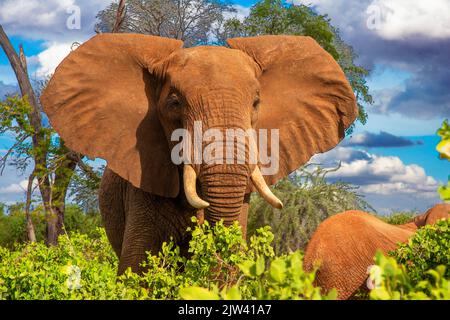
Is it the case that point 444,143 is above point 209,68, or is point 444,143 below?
below

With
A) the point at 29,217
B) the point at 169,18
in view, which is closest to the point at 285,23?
the point at 169,18

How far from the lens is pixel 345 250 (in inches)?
307

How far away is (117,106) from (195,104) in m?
1.19

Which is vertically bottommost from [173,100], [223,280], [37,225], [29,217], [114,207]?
[223,280]

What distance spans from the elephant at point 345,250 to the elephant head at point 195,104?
3.09 feet

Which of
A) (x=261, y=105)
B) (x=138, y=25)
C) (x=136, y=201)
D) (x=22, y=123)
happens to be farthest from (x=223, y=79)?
(x=138, y=25)

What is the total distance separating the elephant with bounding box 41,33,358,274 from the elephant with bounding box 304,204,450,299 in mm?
949

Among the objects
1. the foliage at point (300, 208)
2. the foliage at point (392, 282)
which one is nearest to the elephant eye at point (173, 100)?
the foliage at point (392, 282)

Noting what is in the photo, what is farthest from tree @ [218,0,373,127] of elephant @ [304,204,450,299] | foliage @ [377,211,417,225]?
elephant @ [304,204,450,299]

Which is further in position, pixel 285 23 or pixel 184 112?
pixel 285 23

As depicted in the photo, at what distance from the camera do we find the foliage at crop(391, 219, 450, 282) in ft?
15.3
